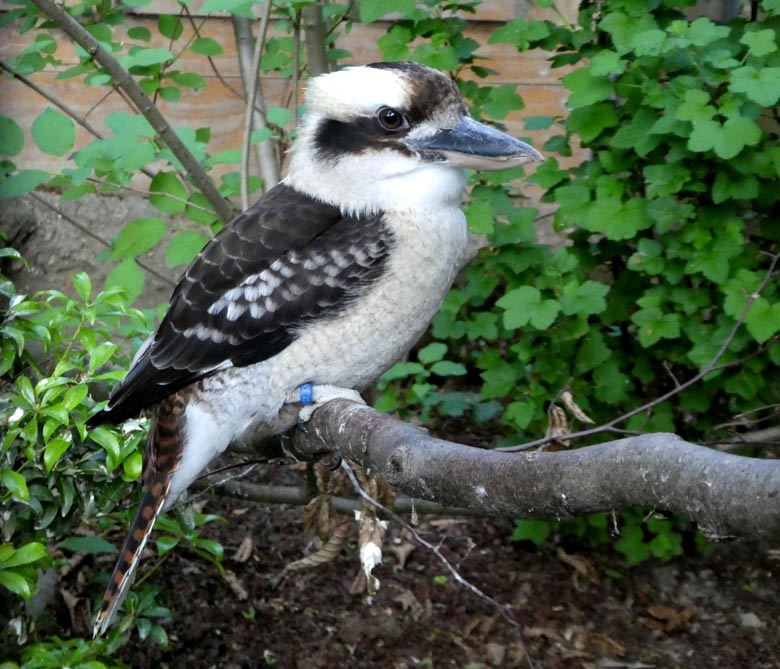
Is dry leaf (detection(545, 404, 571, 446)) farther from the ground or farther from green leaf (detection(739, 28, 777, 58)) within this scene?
the ground

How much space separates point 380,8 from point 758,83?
96 centimetres

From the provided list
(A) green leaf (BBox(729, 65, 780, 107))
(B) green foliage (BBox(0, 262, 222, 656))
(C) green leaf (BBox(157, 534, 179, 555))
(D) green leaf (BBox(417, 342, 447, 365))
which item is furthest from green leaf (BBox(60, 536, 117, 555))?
(A) green leaf (BBox(729, 65, 780, 107))

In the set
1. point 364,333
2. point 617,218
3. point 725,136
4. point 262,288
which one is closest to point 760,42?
point 725,136

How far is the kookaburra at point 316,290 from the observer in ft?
8.78

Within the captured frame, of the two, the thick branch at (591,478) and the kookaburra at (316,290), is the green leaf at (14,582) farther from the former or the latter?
the thick branch at (591,478)

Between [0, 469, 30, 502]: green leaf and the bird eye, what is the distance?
113 centimetres

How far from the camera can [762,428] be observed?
376 cm

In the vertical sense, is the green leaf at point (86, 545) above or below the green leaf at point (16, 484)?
below

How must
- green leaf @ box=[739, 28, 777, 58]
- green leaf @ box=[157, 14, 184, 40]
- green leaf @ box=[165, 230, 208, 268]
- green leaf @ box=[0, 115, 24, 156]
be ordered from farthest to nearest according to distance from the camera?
1. green leaf @ box=[157, 14, 184, 40]
2. green leaf @ box=[165, 230, 208, 268]
3. green leaf @ box=[0, 115, 24, 156]
4. green leaf @ box=[739, 28, 777, 58]

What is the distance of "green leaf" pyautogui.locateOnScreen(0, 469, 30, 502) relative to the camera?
2609 mm

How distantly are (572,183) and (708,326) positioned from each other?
22.3 inches

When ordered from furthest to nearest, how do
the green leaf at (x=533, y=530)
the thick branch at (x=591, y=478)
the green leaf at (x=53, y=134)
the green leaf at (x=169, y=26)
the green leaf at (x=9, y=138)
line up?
1. the green leaf at (x=533, y=530)
2. the green leaf at (x=169, y=26)
3. the green leaf at (x=9, y=138)
4. the green leaf at (x=53, y=134)
5. the thick branch at (x=591, y=478)


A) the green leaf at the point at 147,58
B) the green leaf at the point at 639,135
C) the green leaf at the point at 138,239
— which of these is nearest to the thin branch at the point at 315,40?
the green leaf at the point at 147,58

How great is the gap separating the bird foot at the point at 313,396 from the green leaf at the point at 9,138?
45.7 inches
